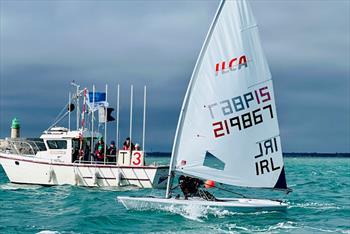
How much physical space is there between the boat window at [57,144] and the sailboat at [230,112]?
58.3 feet

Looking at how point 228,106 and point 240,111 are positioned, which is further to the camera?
point 240,111

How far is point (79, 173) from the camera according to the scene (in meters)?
36.0

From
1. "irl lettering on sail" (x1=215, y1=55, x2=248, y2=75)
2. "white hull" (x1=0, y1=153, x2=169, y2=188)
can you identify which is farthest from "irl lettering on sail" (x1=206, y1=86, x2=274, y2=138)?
"white hull" (x1=0, y1=153, x2=169, y2=188)

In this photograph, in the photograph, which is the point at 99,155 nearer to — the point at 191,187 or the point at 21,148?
the point at 191,187

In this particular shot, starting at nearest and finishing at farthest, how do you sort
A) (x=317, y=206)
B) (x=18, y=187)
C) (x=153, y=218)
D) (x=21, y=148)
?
(x=153, y=218)
(x=317, y=206)
(x=18, y=187)
(x=21, y=148)

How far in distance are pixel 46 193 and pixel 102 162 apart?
417 cm

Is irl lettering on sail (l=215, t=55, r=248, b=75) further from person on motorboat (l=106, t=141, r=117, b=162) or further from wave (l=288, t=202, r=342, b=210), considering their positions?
person on motorboat (l=106, t=141, r=117, b=162)

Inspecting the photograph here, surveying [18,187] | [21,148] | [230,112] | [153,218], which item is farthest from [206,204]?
[21,148]

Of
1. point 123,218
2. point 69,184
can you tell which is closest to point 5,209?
point 123,218

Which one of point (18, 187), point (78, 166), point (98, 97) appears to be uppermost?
point (98, 97)

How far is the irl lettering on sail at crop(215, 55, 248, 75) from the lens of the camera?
2088 centimetres

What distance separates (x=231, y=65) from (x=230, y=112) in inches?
67.0

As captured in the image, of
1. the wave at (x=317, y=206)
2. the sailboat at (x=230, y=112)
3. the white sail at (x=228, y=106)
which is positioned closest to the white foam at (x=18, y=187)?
the wave at (x=317, y=206)

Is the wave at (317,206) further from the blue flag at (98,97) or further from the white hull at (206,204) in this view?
the blue flag at (98,97)
